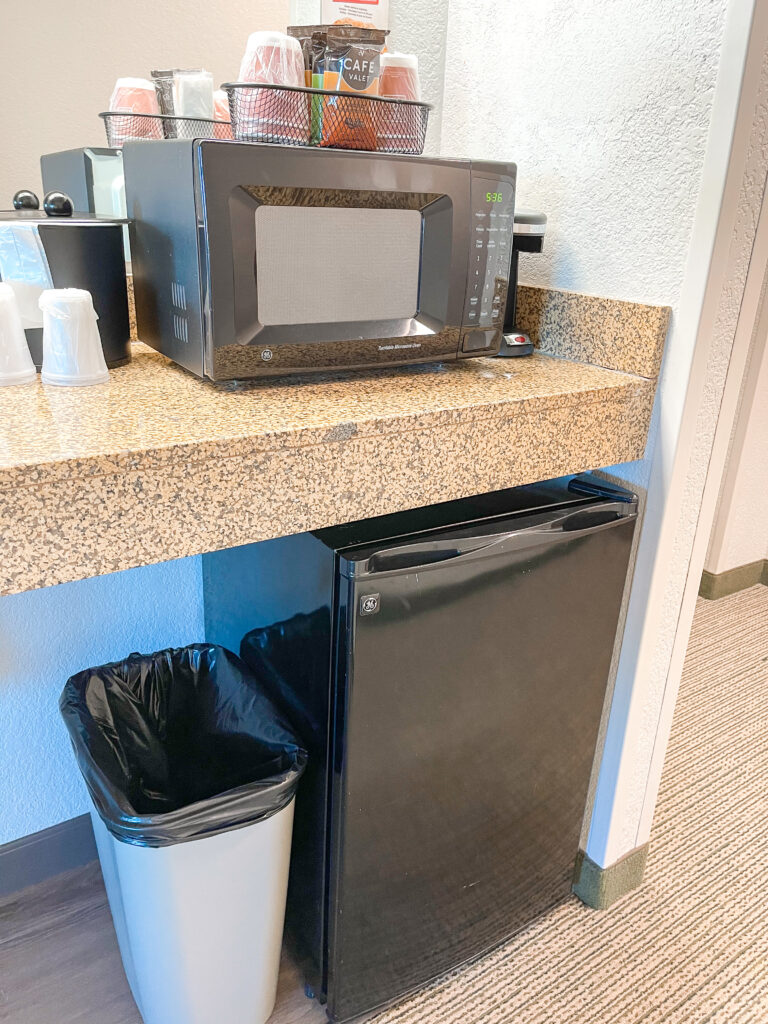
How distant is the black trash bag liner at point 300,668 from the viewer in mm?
1029

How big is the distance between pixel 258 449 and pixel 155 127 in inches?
26.3

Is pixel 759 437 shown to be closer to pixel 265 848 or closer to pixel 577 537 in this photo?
pixel 577 537

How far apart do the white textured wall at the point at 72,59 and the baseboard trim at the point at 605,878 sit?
1530 mm

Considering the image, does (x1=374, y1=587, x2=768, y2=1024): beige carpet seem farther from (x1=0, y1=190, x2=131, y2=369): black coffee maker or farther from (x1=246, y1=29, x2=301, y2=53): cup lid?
(x1=246, y1=29, x2=301, y2=53): cup lid

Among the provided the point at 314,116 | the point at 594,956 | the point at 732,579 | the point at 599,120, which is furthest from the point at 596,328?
the point at 732,579

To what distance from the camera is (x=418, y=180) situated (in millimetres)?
989

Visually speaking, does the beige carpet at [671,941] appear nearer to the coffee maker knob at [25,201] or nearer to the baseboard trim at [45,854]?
the baseboard trim at [45,854]

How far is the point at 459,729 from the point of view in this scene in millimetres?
1128

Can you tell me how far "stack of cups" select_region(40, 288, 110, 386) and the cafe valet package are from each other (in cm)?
71

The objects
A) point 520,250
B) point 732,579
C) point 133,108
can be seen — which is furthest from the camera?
point 732,579

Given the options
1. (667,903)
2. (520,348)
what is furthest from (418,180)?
(667,903)

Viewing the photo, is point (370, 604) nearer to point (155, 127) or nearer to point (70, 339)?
point (70, 339)

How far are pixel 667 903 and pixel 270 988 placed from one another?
80 cm

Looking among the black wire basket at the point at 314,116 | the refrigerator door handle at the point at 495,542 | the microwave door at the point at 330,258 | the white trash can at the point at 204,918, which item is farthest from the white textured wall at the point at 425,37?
the white trash can at the point at 204,918
